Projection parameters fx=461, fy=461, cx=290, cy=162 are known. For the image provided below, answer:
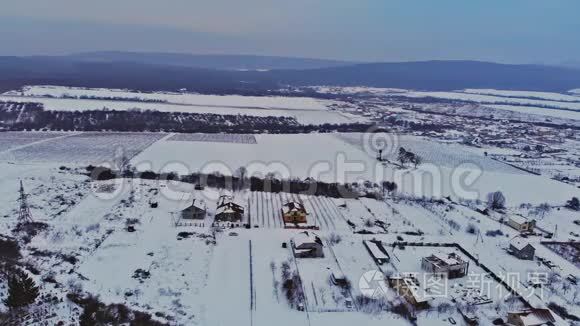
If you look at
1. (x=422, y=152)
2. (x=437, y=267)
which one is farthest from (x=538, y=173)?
(x=437, y=267)

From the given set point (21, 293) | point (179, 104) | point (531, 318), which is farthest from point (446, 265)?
point (179, 104)

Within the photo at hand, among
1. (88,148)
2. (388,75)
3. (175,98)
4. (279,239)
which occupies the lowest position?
(279,239)

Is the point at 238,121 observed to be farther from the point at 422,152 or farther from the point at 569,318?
the point at 569,318

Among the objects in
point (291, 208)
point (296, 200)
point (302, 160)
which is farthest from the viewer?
point (302, 160)

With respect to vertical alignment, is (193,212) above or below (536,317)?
above

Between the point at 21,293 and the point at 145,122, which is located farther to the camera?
the point at 145,122

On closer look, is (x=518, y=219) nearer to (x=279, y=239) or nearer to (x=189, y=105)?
(x=279, y=239)
